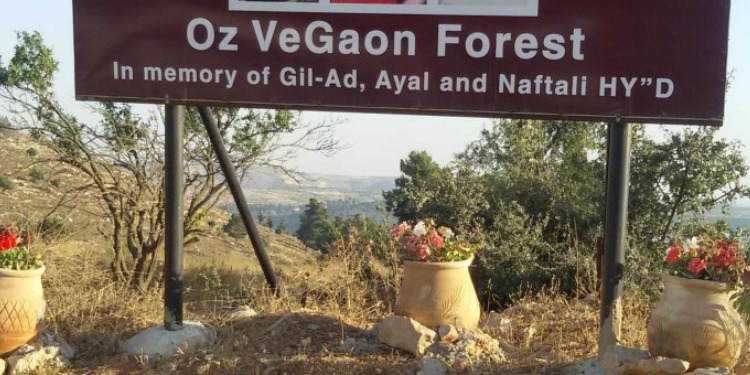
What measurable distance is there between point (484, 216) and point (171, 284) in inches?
300

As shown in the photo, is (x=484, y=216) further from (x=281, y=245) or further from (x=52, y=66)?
(x=281, y=245)

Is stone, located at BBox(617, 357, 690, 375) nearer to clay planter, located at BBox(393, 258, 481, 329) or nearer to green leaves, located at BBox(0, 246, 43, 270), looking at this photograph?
clay planter, located at BBox(393, 258, 481, 329)

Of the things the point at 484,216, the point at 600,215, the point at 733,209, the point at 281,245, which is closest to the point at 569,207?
the point at 600,215

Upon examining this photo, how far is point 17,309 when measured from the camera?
5141 millimetres

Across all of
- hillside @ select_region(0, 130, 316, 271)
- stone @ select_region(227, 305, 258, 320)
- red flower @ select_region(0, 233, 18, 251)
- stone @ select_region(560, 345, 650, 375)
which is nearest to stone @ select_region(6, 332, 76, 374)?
red flower @ select_region(0, 233, 18, 251)

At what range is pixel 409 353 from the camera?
17.1 ft

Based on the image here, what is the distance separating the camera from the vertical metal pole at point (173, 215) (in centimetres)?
543

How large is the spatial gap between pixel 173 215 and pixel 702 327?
3821 mm

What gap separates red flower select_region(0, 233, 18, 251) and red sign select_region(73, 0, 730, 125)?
4.12 ft

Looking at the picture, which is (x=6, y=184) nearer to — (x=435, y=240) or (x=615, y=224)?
(x=435, y=240)

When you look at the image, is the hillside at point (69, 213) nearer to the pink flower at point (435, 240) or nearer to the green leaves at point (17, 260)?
the green leaves at point (17, 260)

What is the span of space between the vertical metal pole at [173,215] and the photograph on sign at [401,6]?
1.03 m

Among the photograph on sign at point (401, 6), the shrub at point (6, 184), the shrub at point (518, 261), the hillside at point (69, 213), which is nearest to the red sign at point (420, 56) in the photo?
the photograph on sign at point (401, 6)

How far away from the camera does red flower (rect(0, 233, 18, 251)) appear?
538 cm
